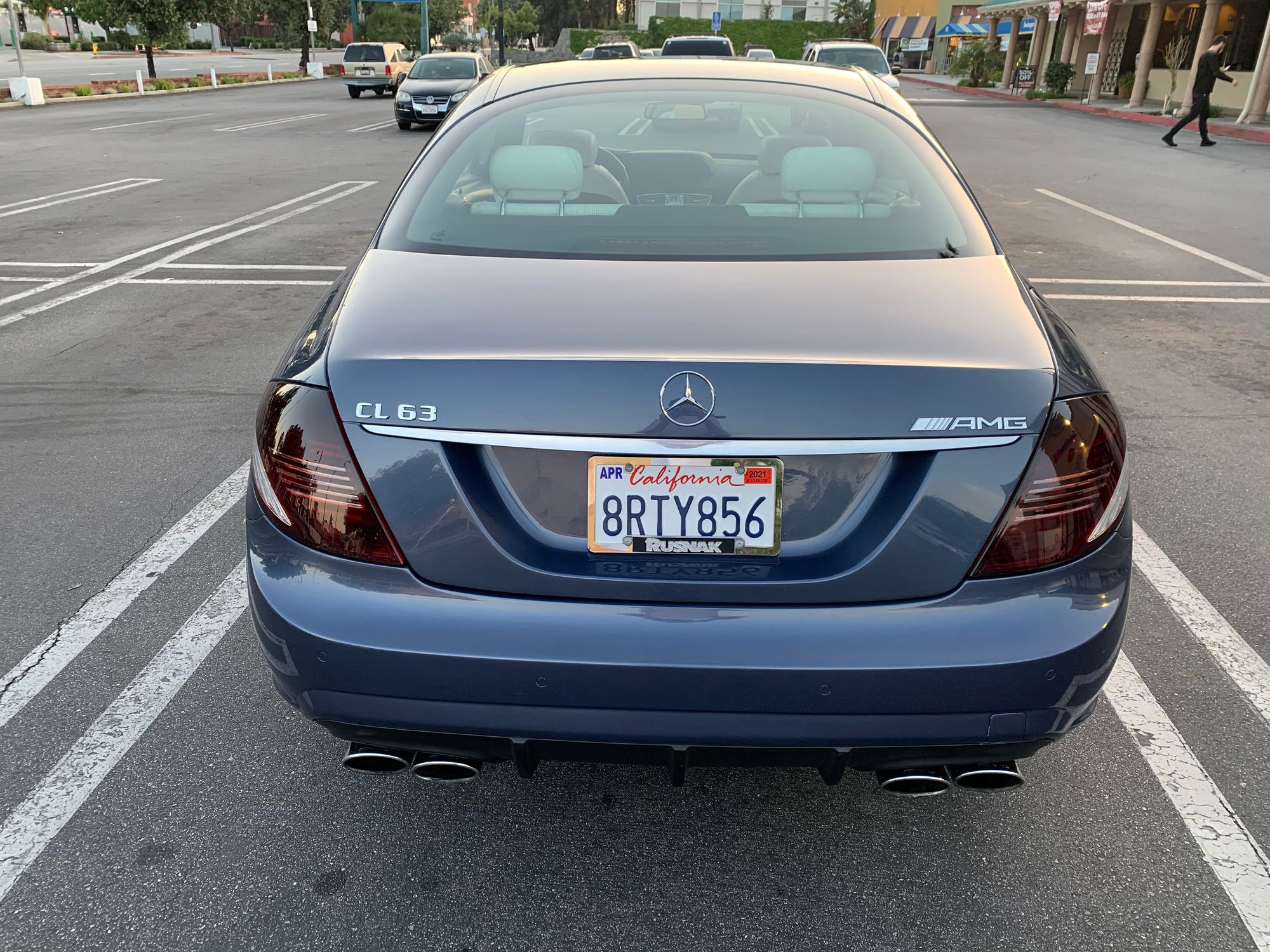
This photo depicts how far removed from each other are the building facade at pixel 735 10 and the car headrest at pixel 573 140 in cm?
10801

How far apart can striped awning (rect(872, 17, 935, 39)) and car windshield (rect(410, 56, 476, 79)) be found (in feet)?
195

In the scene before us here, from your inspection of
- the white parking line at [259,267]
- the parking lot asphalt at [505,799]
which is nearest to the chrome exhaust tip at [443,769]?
the parking lot asphalt at [505,799]

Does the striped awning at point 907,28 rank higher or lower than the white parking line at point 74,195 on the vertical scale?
higher

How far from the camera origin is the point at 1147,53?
32.9 m

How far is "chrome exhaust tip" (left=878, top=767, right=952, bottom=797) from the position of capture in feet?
6.71

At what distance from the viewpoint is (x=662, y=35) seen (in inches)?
3654

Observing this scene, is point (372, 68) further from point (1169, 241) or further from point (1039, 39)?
point (1169, 241)

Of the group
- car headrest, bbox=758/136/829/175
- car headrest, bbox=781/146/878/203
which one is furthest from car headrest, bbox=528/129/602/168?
car headrest, bbox=781/146/878/203

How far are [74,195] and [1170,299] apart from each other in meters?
12.4

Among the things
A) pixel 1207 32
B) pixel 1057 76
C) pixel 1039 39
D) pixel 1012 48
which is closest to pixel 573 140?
pixel 1207 32

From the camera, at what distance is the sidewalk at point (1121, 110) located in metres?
23.5

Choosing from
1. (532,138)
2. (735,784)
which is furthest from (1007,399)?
(532,138)

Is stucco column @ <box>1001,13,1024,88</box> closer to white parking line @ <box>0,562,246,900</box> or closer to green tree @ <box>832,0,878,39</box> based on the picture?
green tree @ <box>832,0,878,39</box>

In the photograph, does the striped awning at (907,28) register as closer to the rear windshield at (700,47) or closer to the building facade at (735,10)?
the building facade at (735,10)
